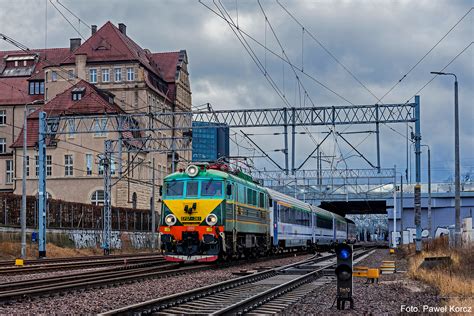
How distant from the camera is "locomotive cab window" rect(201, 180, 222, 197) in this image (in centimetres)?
2706

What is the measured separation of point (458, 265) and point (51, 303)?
47.3 feet

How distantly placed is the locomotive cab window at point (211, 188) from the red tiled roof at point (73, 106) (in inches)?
1884

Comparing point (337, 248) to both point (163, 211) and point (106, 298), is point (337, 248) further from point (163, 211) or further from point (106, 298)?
point (163, 211)

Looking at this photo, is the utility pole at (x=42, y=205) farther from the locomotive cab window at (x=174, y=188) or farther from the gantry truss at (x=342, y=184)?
the gantry truss at (x=342, y=184)

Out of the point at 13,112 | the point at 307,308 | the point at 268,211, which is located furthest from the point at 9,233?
the point at 13,112

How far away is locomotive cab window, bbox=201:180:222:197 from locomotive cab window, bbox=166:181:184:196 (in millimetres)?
835

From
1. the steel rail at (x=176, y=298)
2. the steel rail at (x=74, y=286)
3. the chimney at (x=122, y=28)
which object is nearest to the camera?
the steel rail at (x=176, y=298)

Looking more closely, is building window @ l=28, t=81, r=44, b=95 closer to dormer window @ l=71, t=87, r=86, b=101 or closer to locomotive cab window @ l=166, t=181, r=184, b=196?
dormer window @ l=71, t=87, r=86, b=101

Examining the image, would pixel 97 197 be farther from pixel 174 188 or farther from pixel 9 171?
pixel 174 188

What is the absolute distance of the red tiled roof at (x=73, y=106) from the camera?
74750mm

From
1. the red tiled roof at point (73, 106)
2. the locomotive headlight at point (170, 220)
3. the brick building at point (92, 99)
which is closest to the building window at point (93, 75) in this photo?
the brick building at point (92, 99)

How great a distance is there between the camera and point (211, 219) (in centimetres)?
2662

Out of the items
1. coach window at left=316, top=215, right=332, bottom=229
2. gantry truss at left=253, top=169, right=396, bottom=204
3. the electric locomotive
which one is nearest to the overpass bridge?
gantry truss at left=253, top=169, right=396, bottom=204

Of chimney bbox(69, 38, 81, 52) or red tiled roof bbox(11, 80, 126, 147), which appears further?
chimney bbox(69, 38, 81, 52)
